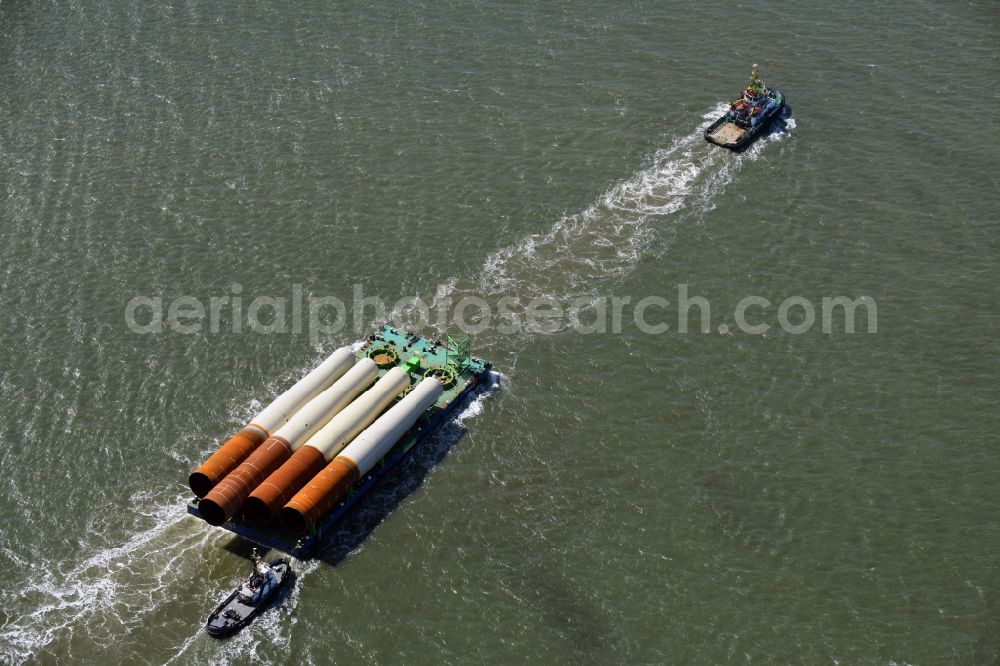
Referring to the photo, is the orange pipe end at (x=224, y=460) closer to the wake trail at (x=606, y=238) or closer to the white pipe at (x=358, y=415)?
the white pipe at (x=358, y=415)

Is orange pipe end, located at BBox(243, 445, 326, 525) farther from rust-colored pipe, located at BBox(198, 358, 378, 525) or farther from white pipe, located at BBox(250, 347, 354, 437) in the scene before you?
white pipe, located at BBox(250, 347, 354, 437)

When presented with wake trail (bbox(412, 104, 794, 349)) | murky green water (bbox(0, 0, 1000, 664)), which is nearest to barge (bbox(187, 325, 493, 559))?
murky green water (bbox(0, 0, 1000, 664))

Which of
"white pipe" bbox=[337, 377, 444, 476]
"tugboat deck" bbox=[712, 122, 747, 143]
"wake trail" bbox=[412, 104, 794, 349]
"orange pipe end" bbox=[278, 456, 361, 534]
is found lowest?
"orange pipe end" bbox=[278, 456, 361, 534]

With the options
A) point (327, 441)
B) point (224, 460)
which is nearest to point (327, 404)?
point (327, 441)

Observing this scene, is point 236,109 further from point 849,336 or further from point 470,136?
point 849,336

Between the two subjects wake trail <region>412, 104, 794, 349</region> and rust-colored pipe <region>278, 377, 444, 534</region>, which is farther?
wake trail <region>412, 104, 794, 349</region>
